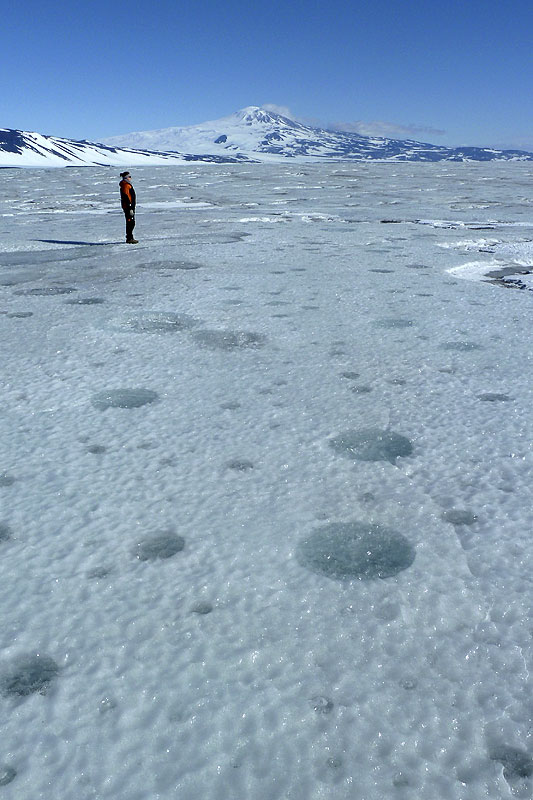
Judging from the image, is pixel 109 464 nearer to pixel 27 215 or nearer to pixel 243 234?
pixel 243 234

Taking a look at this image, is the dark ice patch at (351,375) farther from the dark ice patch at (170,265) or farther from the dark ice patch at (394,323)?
the dark ice patch at (170,265)

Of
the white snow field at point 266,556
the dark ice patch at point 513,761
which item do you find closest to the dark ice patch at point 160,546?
the white snow field at point 266,556

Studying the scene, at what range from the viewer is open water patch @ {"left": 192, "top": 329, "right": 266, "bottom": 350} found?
4.39 m

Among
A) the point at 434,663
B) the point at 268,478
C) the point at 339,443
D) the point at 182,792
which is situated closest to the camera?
the point at 182,792

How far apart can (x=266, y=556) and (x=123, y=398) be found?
1635mm

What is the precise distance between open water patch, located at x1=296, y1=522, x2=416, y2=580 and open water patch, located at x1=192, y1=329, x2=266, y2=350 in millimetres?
2298

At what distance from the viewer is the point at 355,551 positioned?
214cm

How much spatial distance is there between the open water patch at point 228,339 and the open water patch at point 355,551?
2.30 meters

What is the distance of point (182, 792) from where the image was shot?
133cm

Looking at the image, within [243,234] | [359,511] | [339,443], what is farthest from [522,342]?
[243,234]

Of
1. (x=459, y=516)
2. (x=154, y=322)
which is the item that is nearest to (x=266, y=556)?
(x=459, y=516)

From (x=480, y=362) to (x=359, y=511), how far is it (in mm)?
2066

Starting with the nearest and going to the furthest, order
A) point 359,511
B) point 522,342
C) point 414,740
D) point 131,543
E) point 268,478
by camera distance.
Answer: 1. point 414,740
2. point 131,543
3. point 359,511
4. point 268,478
5. point 522,342

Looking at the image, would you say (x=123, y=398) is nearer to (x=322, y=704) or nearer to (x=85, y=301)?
(x=322, y=704)
